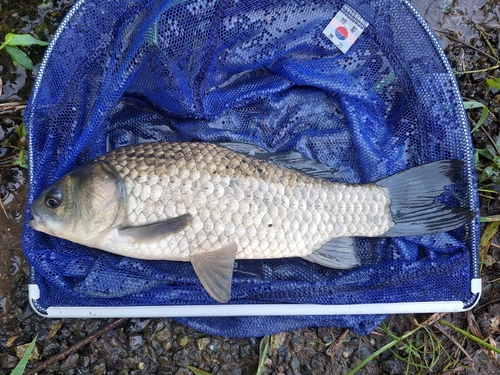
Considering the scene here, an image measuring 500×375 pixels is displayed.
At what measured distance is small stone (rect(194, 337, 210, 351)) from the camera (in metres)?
2.21

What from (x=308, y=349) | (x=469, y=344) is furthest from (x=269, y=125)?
(x=469, y=344)

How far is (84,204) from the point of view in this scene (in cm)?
174

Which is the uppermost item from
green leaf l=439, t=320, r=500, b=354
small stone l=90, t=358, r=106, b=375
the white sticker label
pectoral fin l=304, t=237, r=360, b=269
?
the white sticker label

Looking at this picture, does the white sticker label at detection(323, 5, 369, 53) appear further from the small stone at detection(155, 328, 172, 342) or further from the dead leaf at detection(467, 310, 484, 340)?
the small stone at detection(155, 328, 172, 342)

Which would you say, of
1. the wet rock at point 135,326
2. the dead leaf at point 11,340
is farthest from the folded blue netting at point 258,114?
the dead leaf at point 11,340

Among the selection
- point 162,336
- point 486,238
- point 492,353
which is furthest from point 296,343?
point 486,238

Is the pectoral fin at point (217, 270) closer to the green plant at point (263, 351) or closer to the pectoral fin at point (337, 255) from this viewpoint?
the pectoral fin at point (337, 255)

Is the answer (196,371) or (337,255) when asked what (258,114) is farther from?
(196,371)

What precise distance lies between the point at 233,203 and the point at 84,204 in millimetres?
575

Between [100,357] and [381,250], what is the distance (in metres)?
1.43

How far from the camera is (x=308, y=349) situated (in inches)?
88.2

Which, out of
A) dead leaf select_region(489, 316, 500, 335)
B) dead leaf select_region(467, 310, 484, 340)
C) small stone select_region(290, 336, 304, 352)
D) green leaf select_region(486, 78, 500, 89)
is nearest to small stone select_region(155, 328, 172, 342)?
small stone select_region(290, 336, 304, 352)

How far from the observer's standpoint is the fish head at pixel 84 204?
1730mm

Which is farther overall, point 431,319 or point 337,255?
point 431,319
